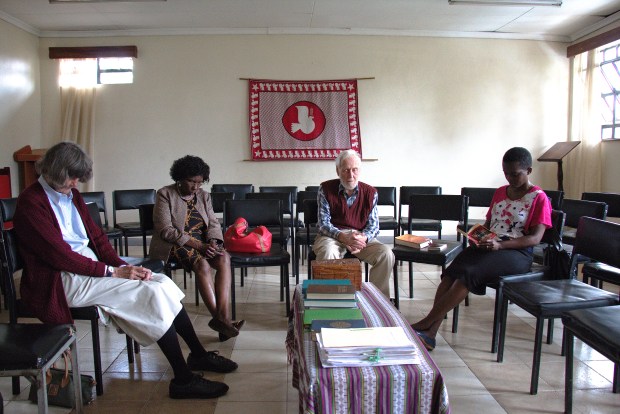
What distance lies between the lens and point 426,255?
3191 mm

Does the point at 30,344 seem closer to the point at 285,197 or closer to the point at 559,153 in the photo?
the point at 285,197

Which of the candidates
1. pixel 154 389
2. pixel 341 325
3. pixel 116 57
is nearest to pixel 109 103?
pixel 116 57

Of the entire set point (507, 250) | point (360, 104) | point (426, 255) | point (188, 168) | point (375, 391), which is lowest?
point (375, 391)

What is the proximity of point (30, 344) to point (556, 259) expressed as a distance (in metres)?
2.57

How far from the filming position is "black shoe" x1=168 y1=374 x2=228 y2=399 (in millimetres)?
2201

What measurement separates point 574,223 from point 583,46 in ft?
10.7

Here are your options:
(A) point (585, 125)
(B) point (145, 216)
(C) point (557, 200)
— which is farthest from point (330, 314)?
(A) point (585, 125)

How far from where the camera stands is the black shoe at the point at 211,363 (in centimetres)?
247

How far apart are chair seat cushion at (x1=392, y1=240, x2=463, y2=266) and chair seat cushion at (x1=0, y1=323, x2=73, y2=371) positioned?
6.85 feet

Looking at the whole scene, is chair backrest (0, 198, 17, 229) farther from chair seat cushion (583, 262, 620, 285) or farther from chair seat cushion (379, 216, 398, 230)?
chair seat cushion (583, 262, 620, 285)

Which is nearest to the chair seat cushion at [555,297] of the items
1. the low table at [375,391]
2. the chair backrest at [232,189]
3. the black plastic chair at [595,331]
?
the black plastic chair at [595,331]

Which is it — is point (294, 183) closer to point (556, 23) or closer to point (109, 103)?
point (109, 103)

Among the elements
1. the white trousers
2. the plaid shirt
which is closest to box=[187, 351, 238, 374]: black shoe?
the white trousers

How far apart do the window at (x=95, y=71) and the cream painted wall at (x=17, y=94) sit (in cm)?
36
